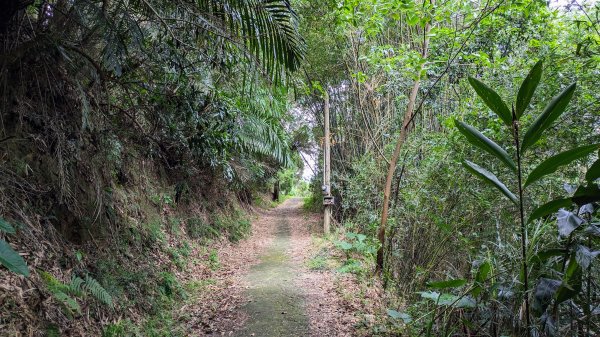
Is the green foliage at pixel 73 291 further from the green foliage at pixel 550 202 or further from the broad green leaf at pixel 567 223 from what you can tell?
the broad green leaf at pixel 567 223

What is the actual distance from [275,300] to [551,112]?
4037mm

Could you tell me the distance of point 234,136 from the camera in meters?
6.21

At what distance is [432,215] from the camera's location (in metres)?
3.75

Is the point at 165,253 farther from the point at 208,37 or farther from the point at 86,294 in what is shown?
the point at 208,37

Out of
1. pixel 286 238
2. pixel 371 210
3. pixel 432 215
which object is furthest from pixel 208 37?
pixel 286 238

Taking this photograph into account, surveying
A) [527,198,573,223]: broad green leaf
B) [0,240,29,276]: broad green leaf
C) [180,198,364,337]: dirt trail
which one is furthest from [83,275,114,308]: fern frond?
[527,198,573,223]: broad green leaf

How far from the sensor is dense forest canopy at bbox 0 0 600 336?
71.7 inches

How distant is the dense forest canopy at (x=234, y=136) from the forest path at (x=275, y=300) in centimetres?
79

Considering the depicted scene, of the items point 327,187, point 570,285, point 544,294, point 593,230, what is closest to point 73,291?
point 544,294

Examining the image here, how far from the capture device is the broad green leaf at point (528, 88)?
1.46 metres

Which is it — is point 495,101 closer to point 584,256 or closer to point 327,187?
point 584,256

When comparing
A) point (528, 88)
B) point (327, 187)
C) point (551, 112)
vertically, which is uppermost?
point (528, 88)

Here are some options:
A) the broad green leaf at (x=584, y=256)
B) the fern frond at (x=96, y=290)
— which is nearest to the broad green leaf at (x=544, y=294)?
the broad green leaf at (x=584, y=256)

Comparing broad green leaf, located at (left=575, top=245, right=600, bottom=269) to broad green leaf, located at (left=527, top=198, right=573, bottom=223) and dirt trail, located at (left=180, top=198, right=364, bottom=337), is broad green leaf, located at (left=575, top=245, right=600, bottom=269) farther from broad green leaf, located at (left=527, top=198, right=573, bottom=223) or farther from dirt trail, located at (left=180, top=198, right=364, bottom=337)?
dirt trail, located at (left=180, top=198, right=364, bottom=337)
